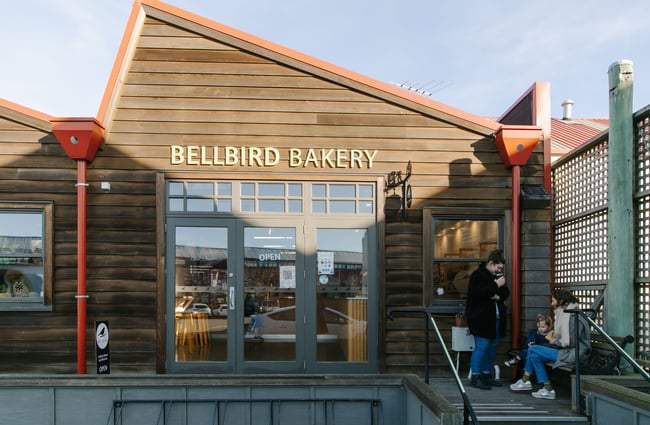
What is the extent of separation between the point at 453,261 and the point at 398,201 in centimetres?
100

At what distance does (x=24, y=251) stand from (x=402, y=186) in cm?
460

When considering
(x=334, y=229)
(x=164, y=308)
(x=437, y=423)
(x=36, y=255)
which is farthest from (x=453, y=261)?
(x=36, y=255)

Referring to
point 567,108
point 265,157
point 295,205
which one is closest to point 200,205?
point 265,157

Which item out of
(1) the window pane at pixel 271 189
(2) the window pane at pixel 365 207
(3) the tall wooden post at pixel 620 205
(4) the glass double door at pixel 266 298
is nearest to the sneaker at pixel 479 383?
(4) the glass double door at pixel 266 298

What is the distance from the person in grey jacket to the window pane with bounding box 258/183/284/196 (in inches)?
131

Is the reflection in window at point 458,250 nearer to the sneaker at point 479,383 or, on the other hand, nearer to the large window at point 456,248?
the large window at point 456,248

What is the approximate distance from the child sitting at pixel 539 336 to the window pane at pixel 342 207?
2.47 meters

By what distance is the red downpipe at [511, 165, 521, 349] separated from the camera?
20.7 ft

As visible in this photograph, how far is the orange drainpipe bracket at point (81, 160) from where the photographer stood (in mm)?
6008

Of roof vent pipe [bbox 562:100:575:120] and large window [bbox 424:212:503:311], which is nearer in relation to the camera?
large window [bbox 424:212:503:311]

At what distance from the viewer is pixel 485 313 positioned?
5.62m

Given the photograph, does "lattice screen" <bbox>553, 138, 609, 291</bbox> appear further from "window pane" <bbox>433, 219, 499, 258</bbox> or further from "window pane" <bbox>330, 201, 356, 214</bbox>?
"window pane" <bbox>330, 201, 356, 214</bbox>

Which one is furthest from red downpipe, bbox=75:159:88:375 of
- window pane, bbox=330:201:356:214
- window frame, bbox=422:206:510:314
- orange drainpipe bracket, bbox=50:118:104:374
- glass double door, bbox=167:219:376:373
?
window frame, bbox=422:206:510:314

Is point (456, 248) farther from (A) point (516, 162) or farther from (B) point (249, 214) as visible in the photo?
(B) point (249, 214)
